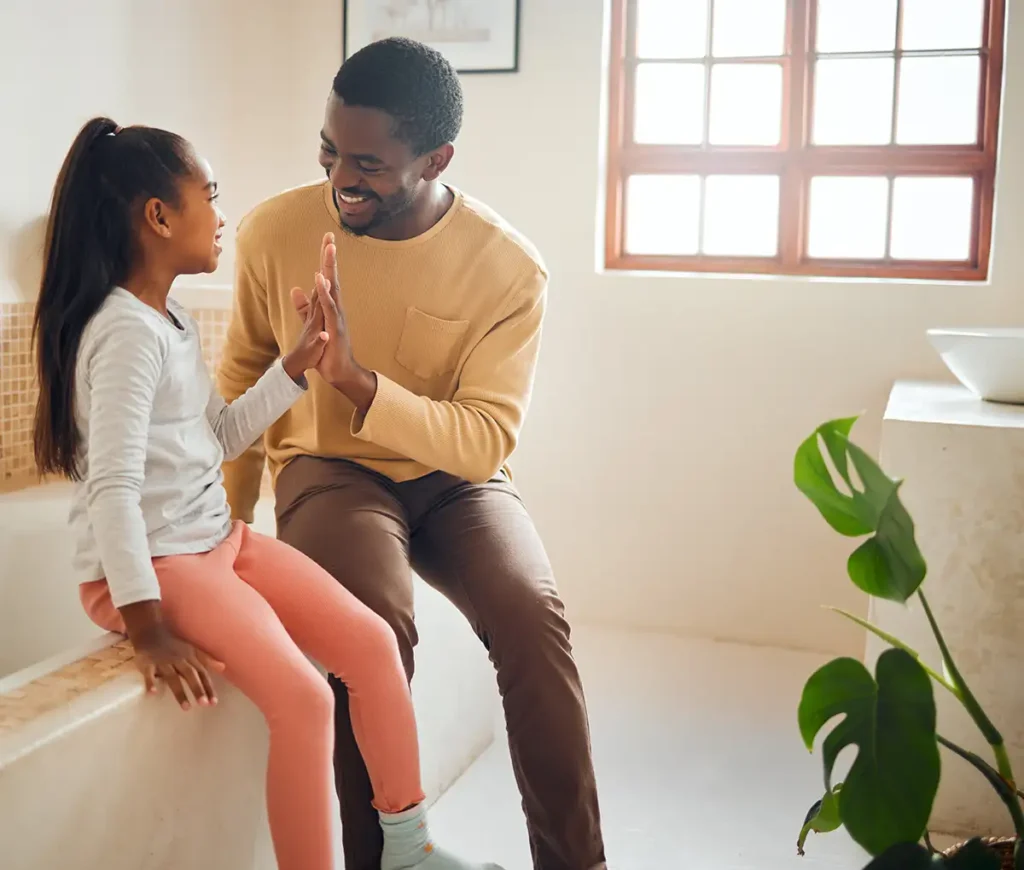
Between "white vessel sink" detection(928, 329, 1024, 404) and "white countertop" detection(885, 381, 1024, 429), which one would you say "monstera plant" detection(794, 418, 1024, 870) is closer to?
"white countertop" detection(885, 381, 1024, 429)

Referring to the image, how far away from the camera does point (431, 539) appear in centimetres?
190

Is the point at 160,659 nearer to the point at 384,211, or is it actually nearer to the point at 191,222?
the point at 191,222

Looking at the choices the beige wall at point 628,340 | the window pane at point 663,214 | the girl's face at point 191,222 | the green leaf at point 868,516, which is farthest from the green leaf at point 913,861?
the window pane at point 663,214

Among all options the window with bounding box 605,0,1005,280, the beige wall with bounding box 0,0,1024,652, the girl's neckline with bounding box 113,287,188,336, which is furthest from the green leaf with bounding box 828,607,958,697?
the window with bounding box 605,0,1005,280

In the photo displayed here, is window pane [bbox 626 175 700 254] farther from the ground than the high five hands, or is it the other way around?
window pane [bbox 626 175 700 254]

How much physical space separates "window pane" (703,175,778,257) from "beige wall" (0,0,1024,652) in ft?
0.67

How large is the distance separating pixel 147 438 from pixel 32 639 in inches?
32.5

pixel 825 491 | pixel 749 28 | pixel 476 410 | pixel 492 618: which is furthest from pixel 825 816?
pixel 749 28

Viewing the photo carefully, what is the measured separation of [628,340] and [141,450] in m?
1.72

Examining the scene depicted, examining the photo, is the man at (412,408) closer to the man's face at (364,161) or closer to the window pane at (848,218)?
the man's face at (364,161)

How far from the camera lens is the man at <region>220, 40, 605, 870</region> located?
65.6 inches

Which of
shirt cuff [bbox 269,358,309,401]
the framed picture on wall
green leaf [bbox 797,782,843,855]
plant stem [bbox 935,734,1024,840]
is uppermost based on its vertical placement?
the framed picture on wall

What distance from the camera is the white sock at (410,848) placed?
1.55 metres

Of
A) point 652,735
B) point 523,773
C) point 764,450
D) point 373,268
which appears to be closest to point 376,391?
point 373,268
